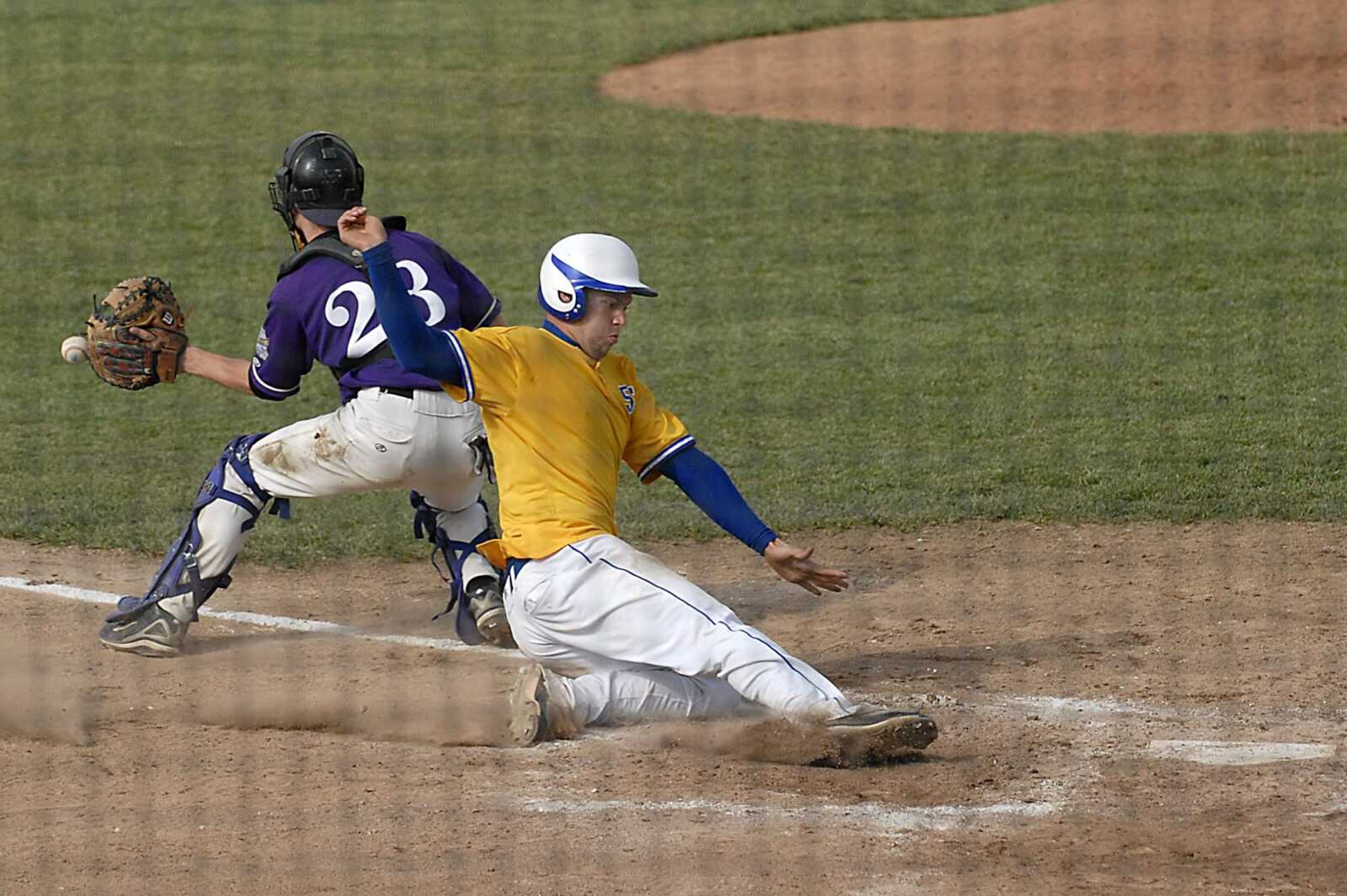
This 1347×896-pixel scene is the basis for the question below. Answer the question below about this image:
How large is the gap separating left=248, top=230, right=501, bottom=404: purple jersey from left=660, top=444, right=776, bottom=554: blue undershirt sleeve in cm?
92

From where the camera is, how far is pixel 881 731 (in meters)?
4.48

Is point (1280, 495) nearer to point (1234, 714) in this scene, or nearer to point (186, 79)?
point (1234, 714)

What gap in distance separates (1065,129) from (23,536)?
10.1 meters

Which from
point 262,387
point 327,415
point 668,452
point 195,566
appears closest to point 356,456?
point 327,415

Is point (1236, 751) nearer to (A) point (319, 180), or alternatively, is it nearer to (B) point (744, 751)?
(B) point (744, 751)

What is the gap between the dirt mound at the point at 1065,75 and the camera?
15.1 metres

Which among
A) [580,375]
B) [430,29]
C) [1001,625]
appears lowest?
[1001,625]

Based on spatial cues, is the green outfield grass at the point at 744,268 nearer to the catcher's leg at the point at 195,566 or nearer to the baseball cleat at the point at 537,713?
the catcher's leg at the point at 195,566

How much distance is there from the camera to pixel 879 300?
1082 centimetres

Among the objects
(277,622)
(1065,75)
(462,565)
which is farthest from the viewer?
(1065,75)

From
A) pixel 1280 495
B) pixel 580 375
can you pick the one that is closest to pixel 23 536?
pixel 580 375

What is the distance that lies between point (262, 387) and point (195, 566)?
57 cm

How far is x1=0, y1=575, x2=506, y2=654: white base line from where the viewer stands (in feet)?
19.3

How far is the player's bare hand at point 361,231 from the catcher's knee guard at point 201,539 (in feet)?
4.39
